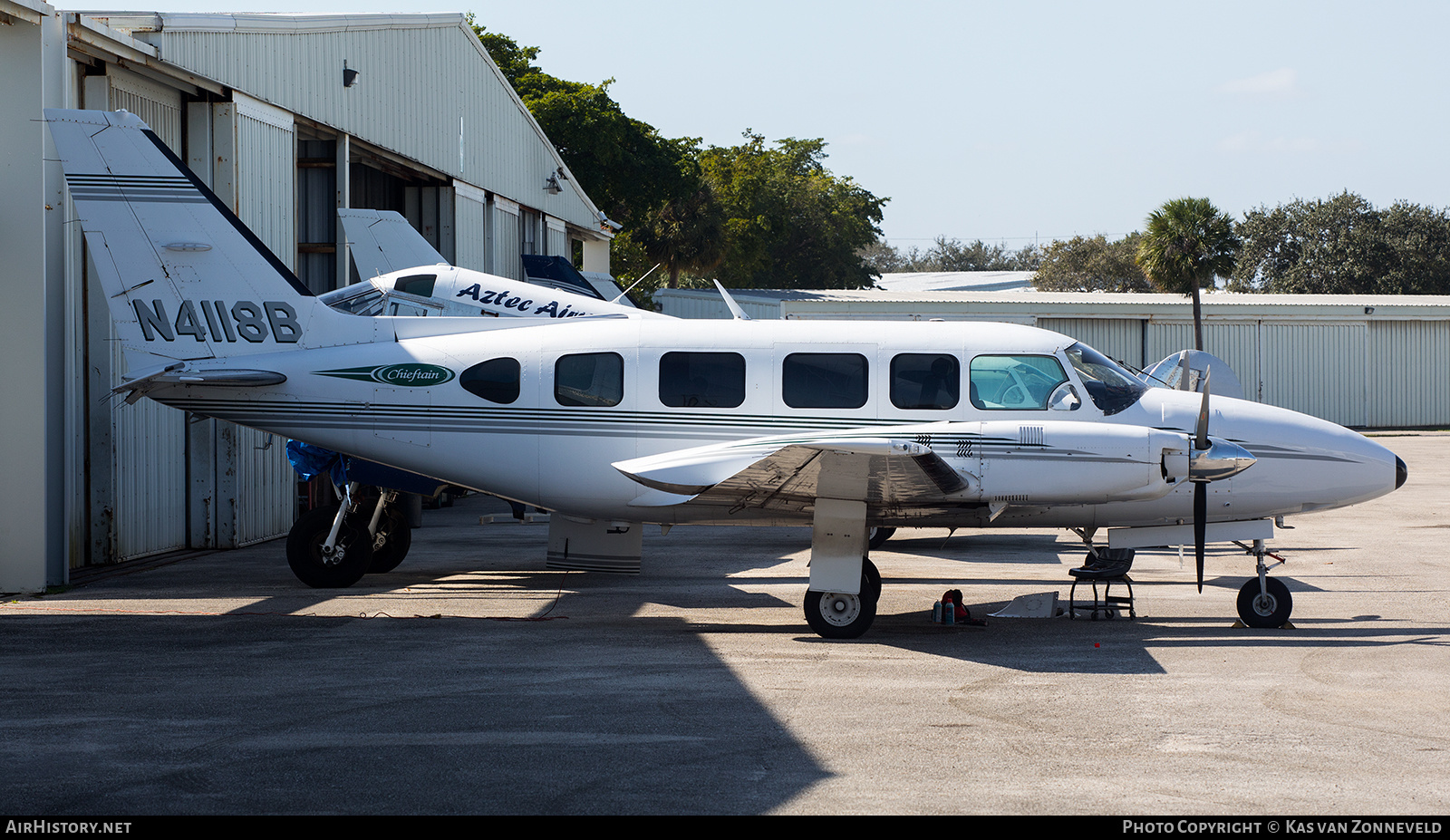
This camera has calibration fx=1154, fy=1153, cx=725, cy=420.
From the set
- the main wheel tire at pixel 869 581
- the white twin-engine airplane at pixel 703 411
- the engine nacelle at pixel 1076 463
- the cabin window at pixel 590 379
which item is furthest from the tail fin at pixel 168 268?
the engine nacelle at pixel 1076 463

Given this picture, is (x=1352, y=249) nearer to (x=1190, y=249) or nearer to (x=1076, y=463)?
(x=1190, y=249)

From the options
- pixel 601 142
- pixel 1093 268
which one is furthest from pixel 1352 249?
pixel 601 142

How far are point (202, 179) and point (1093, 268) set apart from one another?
7194 cm

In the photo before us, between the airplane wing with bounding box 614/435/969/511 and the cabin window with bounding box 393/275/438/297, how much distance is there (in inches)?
222

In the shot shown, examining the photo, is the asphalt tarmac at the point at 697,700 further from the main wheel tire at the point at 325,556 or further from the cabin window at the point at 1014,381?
the cabin window at the point at 1014,381

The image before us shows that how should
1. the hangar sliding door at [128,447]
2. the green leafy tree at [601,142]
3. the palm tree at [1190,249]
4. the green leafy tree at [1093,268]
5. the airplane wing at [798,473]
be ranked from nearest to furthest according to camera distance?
the airplane wing at [798,473] < the hangar sliding door at [128,447] < the palm tree at [1190,249] < the green leafy tree at [601,142] < the green leafy tree at [1093,268]

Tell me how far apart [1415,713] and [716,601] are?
6.17 metres

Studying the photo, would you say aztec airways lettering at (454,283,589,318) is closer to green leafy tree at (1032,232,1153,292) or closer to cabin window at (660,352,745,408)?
cabin window at (660,352,745,408)

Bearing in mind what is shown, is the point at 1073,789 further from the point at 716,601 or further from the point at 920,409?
the point at 716,601

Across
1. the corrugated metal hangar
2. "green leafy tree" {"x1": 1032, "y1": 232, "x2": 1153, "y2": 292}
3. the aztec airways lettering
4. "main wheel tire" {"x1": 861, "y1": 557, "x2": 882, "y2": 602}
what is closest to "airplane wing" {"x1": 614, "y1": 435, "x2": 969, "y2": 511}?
"main wheel tire" {"x1": 861, "y1": 557, "x2": 882, "y2": 602}

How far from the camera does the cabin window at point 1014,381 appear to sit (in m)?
10.0

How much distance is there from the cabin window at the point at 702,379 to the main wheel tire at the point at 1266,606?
481 cm

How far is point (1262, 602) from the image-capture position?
33.2 ft

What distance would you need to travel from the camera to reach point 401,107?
21266 mm
